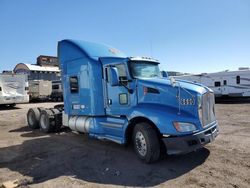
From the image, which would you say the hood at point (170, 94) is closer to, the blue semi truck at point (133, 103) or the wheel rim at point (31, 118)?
the blue semi truck at point (133, 103)

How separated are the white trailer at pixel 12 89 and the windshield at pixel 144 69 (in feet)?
50.1

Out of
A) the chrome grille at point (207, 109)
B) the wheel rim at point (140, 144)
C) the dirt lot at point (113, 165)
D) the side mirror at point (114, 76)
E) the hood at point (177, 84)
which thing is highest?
the side mirror at point (114, 76)

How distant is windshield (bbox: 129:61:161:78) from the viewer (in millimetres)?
7272

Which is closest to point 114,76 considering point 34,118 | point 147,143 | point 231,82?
point 147,143

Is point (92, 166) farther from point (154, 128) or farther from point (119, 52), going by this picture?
point (119, 52)

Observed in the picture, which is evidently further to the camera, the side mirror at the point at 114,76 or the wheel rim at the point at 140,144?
the side mirror at the point at 114,76

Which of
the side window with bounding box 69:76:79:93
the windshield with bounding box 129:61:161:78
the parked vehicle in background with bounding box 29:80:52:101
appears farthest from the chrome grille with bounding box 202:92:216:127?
the parked vehicle in background with bounding box 29:80:52:101

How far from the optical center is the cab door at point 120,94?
284 inches

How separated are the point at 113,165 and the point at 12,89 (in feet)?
53.4

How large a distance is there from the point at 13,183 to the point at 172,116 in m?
3.66

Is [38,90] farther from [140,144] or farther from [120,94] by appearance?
[140,144]

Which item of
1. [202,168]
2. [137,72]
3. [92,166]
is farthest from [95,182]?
[137,72]

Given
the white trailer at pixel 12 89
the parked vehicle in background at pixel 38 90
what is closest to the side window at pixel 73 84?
the white trailer at pixel 12 89

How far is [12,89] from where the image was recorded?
808 inches
